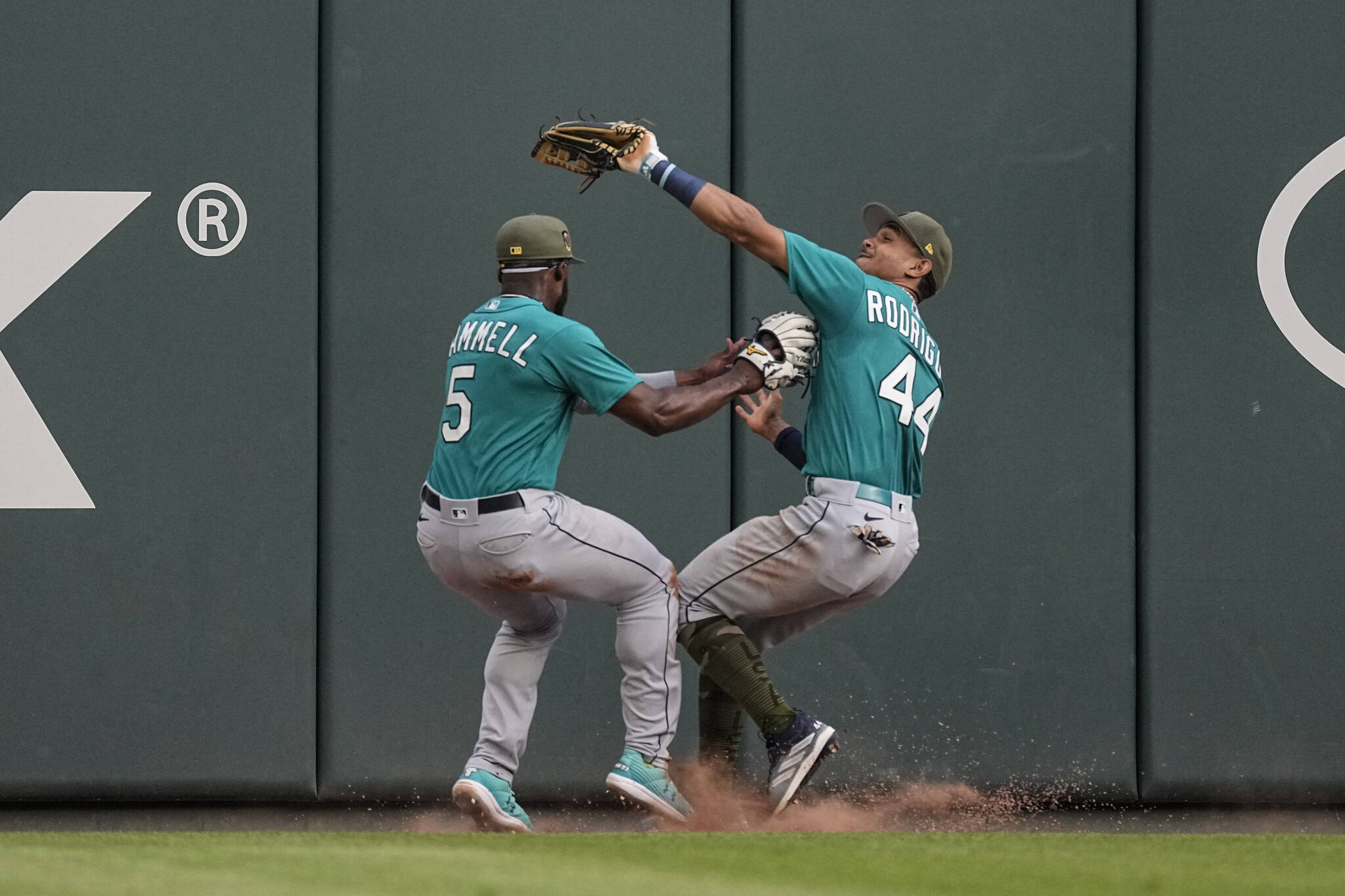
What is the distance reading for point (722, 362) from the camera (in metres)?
4.48

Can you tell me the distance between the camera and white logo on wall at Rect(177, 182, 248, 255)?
523 cm

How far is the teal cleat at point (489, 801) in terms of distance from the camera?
4352 mm

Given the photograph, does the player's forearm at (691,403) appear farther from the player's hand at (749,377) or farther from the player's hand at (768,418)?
the player's hand at (768,418)

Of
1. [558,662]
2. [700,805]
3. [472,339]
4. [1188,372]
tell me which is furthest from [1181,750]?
[472,339]

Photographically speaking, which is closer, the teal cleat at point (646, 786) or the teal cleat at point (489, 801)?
the teal cleat at point (646, 786)

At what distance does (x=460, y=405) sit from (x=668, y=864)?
1457 millimetres

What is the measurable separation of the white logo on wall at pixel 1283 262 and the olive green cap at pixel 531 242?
259 centimetres

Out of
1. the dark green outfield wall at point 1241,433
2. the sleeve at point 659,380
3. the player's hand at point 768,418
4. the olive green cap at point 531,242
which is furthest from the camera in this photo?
the dark green outfield wall at point 1241,433

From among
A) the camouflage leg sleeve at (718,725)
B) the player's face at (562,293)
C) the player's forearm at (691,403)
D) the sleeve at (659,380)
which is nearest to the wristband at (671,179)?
the player's face at (562,293)

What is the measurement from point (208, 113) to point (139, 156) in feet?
0.92

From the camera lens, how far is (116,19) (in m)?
5.21

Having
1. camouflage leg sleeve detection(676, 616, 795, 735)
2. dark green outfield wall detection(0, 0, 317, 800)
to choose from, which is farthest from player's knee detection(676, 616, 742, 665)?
dark green outfield wall detection(0, 0, 317, 800)

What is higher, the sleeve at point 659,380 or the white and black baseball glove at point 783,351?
the white and black baseball glove at point 783,351

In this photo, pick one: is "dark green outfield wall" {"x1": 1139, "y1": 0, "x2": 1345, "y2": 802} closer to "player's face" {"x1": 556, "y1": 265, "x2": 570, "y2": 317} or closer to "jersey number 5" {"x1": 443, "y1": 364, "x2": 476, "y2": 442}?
"player's face" {"x1": 556, "y1": 265, "x2": 570, "y2": 317}
